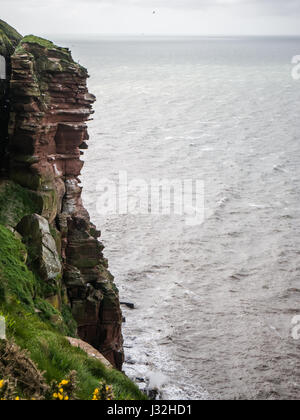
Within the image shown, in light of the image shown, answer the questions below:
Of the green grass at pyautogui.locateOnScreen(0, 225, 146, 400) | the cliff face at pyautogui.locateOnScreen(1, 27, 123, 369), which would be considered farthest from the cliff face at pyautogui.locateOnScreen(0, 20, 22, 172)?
the green grass at pyautogui.locateOnScreen(0, 225, 146, 400)

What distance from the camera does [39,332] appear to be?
50.1 ft

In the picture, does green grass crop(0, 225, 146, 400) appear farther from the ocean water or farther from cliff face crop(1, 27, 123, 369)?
the ocean water

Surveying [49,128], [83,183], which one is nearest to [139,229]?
[83,183]

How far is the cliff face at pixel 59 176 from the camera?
24766mm

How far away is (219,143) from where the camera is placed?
85.2 meters

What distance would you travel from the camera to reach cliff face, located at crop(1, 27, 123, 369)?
81.3 ft

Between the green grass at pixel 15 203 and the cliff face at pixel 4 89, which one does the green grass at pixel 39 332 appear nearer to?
the green grass at pixel 15 203

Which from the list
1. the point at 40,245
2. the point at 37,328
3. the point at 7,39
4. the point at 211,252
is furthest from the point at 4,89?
the point at 211,252

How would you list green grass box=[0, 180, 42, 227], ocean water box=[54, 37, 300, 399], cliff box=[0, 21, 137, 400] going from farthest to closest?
ocean water box=[54, 37, 300, 399], green grass box=[0, 180, 42, 227], cliff box=[0, 21, 137, 400]

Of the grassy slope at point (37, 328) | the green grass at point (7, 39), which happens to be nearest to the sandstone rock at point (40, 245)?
the grassy slope at point (37, 328)

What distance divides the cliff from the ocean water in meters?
7.62

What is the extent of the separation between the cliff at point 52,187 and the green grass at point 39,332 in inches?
39.3
